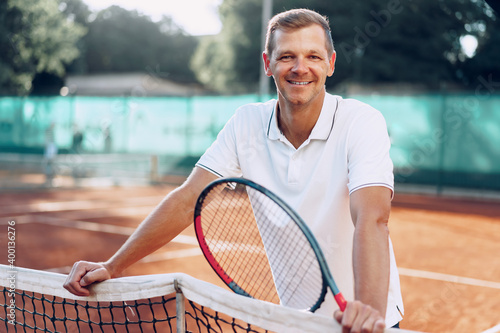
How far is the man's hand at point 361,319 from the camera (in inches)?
55.0

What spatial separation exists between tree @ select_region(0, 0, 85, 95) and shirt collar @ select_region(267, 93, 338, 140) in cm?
1615

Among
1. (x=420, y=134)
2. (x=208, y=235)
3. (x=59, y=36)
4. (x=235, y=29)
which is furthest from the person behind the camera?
(x=235, y=29)

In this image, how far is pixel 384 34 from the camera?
23.2 m

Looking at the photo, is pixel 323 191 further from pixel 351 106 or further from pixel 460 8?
pixel 460 8

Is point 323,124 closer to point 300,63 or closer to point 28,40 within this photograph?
point 300,63

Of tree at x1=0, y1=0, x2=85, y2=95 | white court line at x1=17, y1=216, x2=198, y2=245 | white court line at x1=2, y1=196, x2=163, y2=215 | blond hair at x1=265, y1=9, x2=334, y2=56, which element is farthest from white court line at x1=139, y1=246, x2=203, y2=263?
tree at x1=0, y1=0, x2=85, y2=95

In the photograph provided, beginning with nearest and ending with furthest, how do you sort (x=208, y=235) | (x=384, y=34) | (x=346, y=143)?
(x=346, y=143) → (x=208, y=235) → (x=384, y=34)

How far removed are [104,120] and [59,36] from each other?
13.5 ft

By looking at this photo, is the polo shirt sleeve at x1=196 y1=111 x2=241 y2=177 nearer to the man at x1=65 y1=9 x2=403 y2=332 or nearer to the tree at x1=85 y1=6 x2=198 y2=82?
the man at x1=65 y1=9 x2=403 y2=332

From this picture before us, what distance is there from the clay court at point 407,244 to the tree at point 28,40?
5.78m

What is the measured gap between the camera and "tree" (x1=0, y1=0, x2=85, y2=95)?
1667 cm

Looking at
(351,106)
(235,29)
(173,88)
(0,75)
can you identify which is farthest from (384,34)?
(351,106)

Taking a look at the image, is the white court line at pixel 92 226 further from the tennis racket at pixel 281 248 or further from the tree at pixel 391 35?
the tree at pixel 391 35

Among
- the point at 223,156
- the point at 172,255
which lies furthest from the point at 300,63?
the point at 172,255
